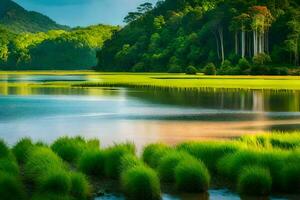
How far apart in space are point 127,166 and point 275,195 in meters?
3.16

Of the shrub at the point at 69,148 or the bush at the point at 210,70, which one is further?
the bush at the point at 210,70

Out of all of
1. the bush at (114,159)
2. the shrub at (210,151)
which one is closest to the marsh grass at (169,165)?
the bush at (114,159)

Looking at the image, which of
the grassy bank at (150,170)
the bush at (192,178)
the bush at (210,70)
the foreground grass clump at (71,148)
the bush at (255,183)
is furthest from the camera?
the bush at (210,70)

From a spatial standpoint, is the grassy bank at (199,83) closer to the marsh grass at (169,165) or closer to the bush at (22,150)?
the bush at (22,150)

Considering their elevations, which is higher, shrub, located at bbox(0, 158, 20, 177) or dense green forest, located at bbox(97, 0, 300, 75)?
dense green forest, located at bbox(97, 0, 300, 75)

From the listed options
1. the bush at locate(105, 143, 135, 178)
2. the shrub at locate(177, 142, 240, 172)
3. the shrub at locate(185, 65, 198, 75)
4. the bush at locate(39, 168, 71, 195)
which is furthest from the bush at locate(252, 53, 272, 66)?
the bush at locate(39, 168, 71, 195)

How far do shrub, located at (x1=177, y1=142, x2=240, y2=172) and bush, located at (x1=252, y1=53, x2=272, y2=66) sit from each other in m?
76.2

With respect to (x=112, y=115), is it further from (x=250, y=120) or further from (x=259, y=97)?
(x=259, y=97)

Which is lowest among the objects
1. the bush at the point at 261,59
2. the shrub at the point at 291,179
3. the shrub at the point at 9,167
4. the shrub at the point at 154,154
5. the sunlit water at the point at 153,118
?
the sunlit water at the point at 153,118

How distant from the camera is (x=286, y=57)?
94.5m

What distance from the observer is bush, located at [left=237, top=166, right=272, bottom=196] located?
1203 centimetres

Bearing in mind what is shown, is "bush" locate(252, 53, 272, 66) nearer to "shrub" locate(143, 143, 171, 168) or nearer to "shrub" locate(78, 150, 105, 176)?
"shrub" locate(143, 143, 171, 168)

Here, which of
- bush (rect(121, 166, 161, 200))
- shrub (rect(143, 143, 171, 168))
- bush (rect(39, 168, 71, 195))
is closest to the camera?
bush (rect(39, 168, 71, 195))

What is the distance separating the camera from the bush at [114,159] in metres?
13.4
